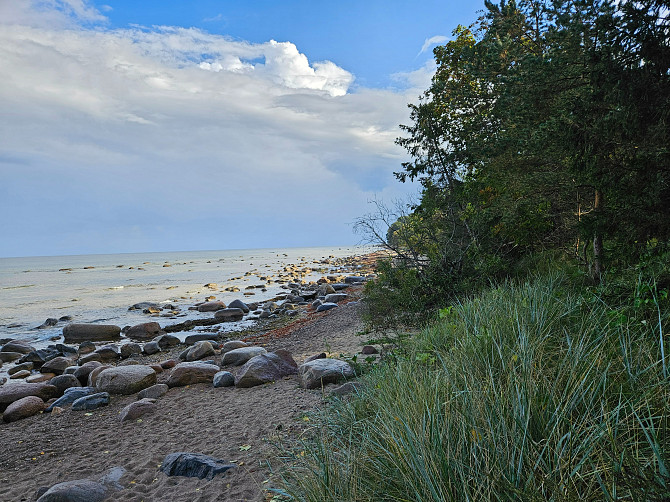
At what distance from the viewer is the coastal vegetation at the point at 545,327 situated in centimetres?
211

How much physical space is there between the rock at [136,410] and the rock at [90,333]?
11.4 meters

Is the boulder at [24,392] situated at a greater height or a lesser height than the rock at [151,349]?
greater

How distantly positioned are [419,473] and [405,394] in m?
0.91

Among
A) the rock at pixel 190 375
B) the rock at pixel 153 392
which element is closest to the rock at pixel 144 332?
the rock at pixel 190 375

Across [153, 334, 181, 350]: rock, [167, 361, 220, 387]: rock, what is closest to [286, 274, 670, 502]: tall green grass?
[167, 361, 220, 387]: rock

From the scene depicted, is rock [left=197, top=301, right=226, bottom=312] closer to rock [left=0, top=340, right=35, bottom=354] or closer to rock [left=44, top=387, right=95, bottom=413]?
rock [left=0, top=340, right=35, bottom=354]

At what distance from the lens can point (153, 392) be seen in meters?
7.38

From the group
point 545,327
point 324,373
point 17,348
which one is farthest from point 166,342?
point 545,327

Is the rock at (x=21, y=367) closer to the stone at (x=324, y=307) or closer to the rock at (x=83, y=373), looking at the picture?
the rock at (x=83, y=373)

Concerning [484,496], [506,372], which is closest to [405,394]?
[506,372]

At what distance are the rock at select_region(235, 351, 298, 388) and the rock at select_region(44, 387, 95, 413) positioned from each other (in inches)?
126

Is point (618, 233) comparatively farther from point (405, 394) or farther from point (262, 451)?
→ point (262, 451)

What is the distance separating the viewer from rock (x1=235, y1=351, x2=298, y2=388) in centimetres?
713

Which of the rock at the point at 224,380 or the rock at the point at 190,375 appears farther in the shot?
the rock at the point at 190,375
